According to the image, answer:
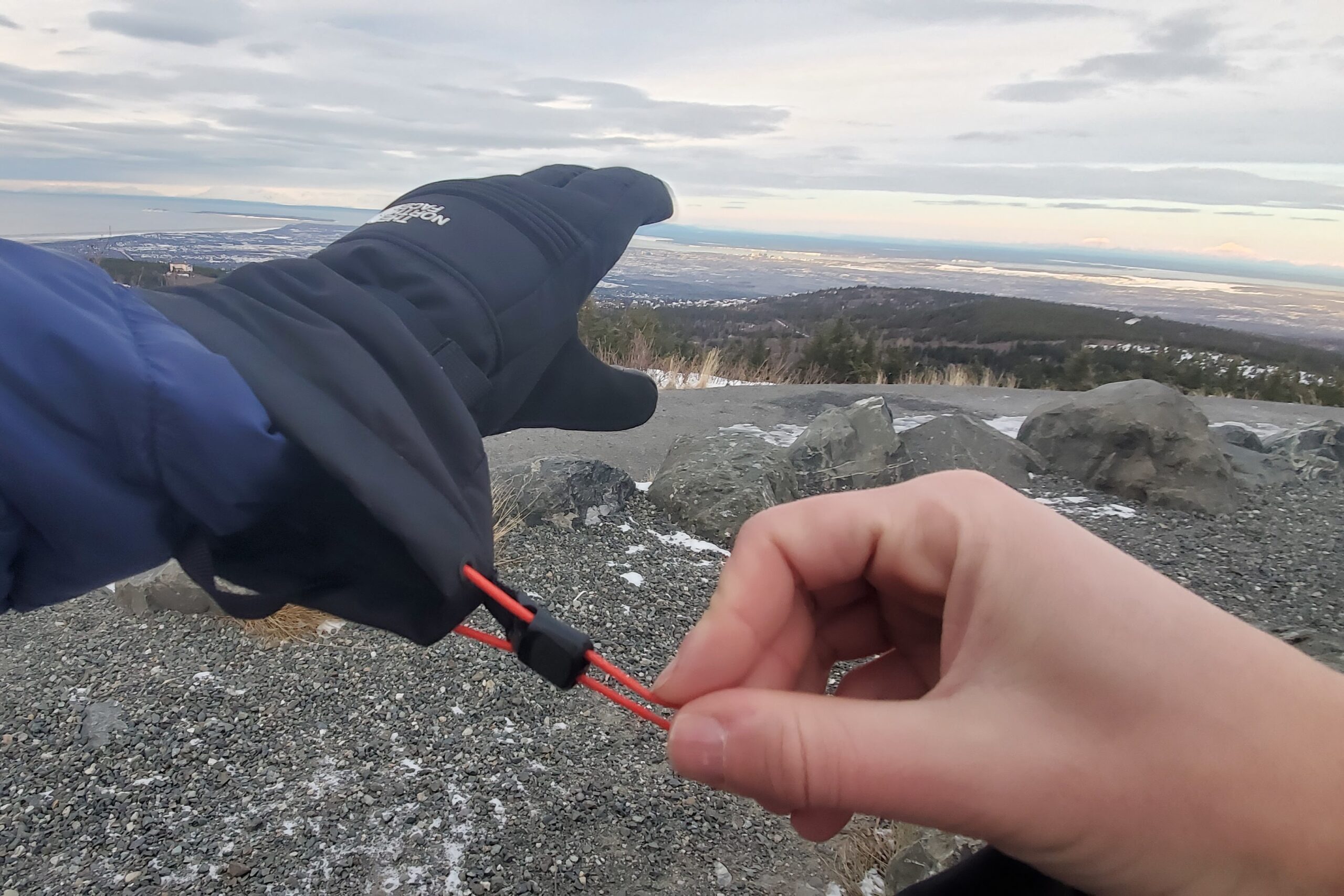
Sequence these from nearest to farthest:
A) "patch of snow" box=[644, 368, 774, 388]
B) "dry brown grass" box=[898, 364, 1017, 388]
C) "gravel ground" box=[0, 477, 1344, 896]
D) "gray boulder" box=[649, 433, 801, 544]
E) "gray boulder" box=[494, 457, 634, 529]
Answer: "gravel ground" box=[0, 477, 1344, 896], "gray boulder" box=[494, 457, 634, 529], "gray boulder" box=[649, 433, 801, 544], "patch of snow" box=[644, 368, 774, 388], "dry brown grass" box=[898, 364, 1017, 388]

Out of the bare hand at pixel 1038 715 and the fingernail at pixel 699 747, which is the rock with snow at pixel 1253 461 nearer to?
the bare hand at pixel 1038 715

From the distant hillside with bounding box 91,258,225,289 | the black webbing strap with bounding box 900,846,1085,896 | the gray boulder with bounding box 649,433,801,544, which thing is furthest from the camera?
the gray boulder with bounding box 649,433,801,544

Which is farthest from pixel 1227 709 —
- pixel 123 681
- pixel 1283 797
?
pixel 123 681

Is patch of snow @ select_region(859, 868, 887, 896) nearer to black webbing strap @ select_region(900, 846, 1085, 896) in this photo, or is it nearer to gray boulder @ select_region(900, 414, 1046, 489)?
black webbing strap @ select_region(900, 846, 1085, 896)

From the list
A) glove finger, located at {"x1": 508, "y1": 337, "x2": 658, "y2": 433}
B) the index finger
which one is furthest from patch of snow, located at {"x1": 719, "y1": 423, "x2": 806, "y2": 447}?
the index finger

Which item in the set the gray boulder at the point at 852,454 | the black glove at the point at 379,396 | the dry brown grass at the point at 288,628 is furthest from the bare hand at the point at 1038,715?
the gray boulder at the point at 852,454

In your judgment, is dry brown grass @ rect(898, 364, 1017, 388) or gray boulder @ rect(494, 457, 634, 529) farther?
dry brown grass @ rect(898, 364, 1017, 388)

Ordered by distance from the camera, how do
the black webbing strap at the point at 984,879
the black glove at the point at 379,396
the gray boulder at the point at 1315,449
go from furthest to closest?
the gray boulder at the point at 1315,449 < the black glove at the point at 379,396 < the black webbing strap at the point at 984,879

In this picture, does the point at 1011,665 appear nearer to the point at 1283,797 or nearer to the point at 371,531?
the point at 1283,797
